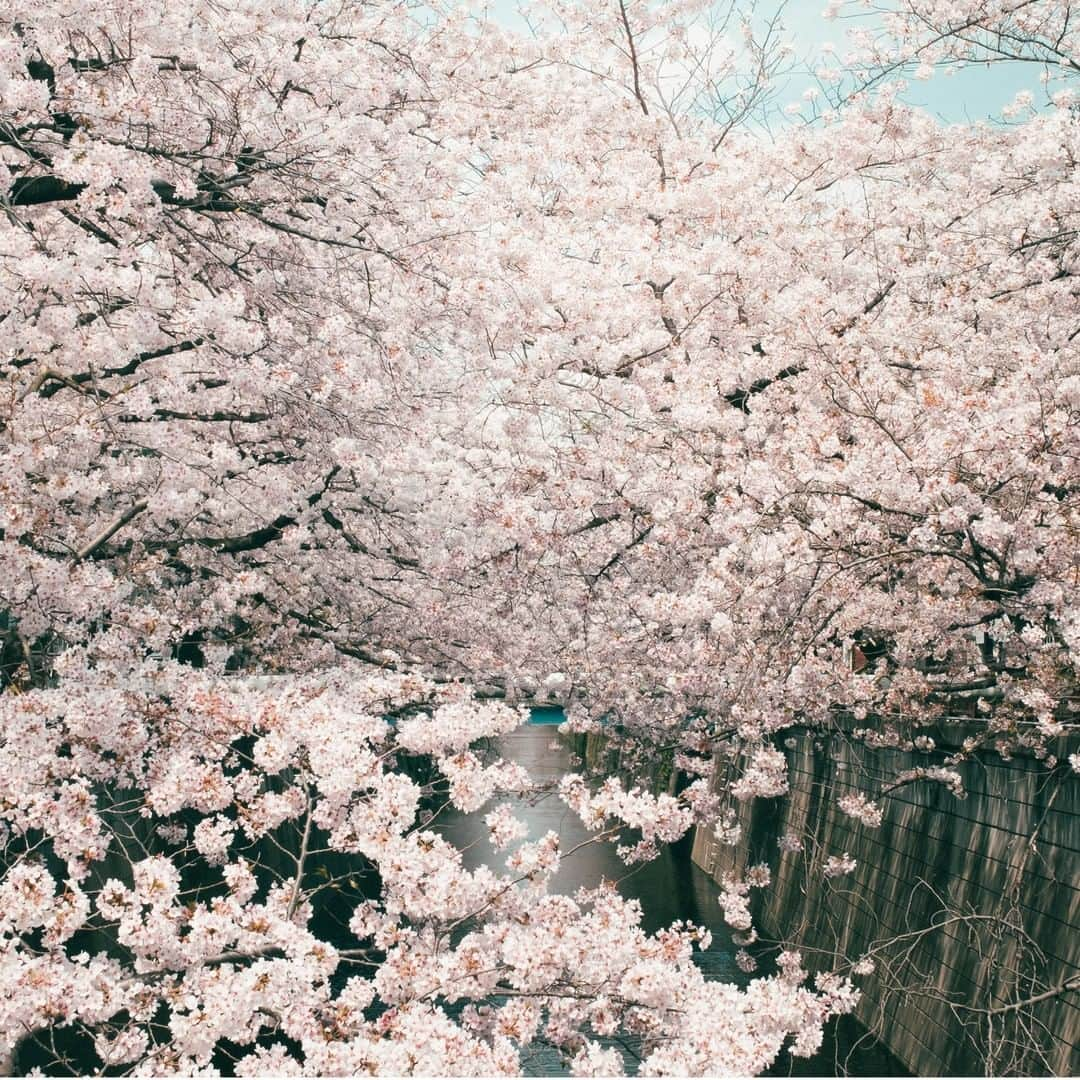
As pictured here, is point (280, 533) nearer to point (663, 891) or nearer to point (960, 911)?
point (960, 911)

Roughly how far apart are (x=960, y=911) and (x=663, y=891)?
46.2ft

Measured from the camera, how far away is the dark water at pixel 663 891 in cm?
1334

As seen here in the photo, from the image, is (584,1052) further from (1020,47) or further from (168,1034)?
(1020,47)

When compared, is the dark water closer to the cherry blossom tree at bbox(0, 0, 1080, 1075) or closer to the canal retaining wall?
the canal retaining wall

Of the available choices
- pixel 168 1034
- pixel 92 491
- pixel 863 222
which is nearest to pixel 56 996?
pixel 92 491

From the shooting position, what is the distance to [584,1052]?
5.26 metres

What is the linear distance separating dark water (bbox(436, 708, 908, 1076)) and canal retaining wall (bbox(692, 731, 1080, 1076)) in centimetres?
55

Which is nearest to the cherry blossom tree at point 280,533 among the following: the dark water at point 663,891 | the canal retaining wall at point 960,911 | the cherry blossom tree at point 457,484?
the cherry blossom tree at point 457,484

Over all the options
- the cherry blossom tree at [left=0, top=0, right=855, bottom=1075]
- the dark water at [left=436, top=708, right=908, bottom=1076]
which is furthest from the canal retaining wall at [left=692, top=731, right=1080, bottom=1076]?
the cherry blossom tree at [left=0, top=0, right=855, bottom=1075]

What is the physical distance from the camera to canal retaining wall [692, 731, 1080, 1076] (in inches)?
374

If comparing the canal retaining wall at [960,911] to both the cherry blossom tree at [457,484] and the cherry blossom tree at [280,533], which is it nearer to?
the cherry blossom tree at [457,484]

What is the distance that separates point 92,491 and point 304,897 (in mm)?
3772

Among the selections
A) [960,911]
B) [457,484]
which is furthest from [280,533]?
[960,911]

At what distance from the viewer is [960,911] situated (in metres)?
11.8
